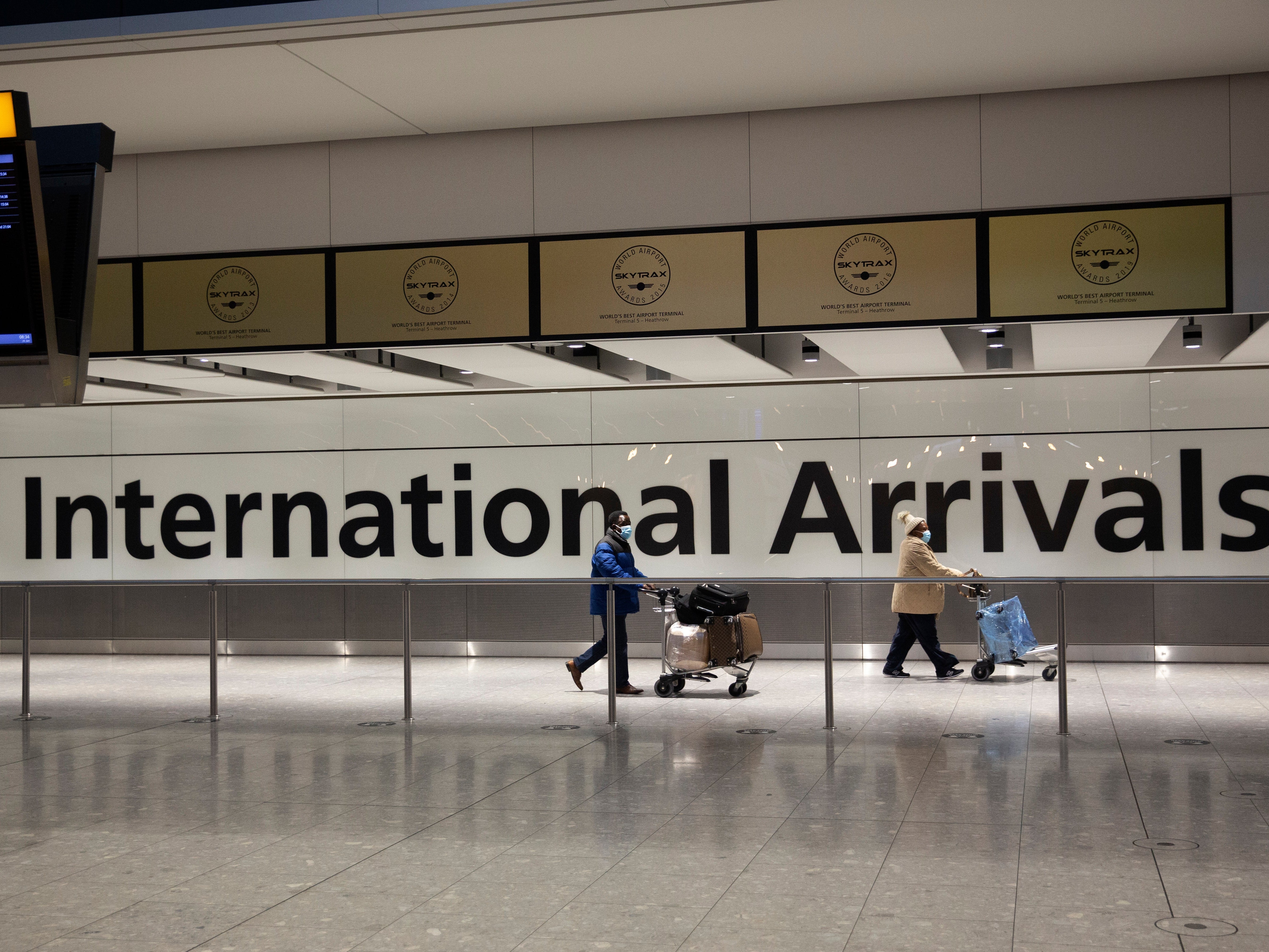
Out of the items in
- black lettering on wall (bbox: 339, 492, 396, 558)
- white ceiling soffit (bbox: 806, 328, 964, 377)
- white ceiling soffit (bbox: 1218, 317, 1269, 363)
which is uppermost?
white ceiling soffit (bbox: 1218, 317, 1269, 363)

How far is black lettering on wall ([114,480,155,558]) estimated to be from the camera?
15453 millimetres

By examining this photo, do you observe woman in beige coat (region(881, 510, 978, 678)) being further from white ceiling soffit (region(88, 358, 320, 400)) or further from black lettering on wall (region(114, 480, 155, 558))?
black lettering on wall (region(114, 480, 155, 558))

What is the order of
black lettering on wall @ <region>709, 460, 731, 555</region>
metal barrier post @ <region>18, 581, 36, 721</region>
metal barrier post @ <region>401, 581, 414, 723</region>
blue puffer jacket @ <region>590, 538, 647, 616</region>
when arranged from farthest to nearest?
black lettering on wall @ <region>709, 460, 731, 555</region> → blue puffer jacket @ <region>590, 538, 647, 616</region> → metal barrier post @ <region>18, 581, 36, 721</region> → metal barrier post @ <region>401, 581, 414, 723</region>

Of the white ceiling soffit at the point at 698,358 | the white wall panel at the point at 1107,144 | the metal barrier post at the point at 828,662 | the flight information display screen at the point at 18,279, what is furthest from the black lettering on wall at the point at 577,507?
the flight information display screen at the point at 18,279

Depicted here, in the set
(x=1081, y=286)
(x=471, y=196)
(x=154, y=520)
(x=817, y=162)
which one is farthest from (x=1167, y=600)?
(x=154, y=520)

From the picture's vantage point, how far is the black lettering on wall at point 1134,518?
12969 mm

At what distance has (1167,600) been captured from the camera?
12.9 meters

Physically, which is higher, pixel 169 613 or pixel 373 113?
pixel 373 113

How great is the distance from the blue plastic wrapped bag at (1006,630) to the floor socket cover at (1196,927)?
6.72 meters

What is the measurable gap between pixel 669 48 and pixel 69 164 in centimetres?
322

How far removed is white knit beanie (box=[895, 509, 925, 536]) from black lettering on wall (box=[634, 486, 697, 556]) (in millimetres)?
2430

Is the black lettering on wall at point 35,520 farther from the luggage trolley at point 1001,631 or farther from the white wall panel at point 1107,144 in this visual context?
the white wall panel at point 1107,144

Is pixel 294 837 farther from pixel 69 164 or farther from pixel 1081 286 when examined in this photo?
pixel 1081 286

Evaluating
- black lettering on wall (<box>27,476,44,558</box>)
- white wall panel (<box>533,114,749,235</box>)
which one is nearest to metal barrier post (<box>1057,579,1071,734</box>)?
white wall panel (<box>533,114,749,235</box>)
